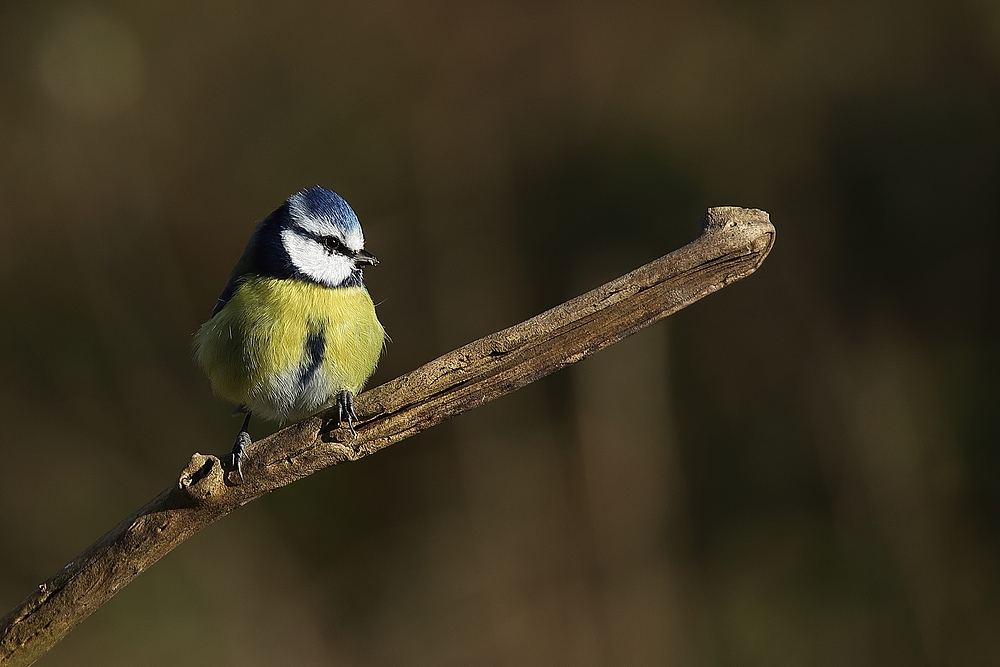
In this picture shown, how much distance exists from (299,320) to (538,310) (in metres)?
1.99

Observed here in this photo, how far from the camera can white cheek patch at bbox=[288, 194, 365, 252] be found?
7.47ft

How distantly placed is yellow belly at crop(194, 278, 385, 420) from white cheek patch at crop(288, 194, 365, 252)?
132 millimetres

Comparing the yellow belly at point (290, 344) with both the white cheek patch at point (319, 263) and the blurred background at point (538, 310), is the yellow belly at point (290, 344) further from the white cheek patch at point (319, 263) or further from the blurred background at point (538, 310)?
the blurred background at point (538, 310)

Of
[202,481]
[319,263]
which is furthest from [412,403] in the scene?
[319,263]

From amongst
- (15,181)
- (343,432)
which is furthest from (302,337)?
(15,181)

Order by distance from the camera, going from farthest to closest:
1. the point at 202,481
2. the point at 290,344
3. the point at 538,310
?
the point at 538,310 < the point at 290,344 < the point at 202,481

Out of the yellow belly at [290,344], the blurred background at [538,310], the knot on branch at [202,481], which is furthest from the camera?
the blurred background at [538,310]

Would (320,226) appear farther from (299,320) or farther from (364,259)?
(299,320)

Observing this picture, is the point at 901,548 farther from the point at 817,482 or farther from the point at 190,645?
the point at 190,645

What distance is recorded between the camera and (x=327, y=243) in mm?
2297

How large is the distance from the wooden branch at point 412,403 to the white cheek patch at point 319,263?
1.98 feet

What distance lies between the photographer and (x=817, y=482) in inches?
145

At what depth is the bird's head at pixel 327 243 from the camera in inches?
89.8

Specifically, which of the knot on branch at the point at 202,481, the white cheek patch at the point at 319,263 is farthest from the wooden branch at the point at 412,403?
the white cheek patch at the point at 319,263
